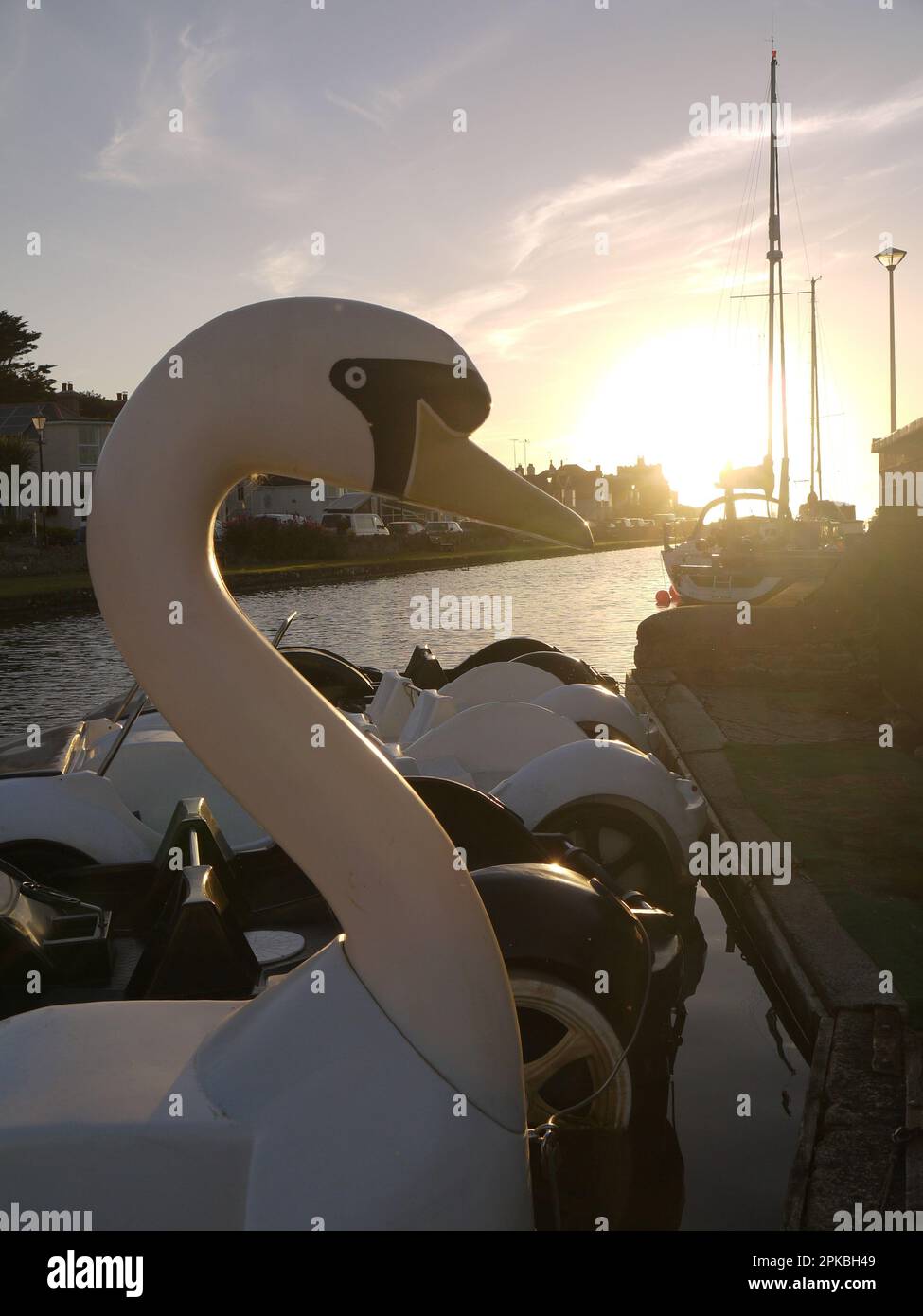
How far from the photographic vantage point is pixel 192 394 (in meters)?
2.25

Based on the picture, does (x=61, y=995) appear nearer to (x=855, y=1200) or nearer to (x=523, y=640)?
(x=855, y=1200)

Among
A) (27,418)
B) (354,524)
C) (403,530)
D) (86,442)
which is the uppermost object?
(27,418)

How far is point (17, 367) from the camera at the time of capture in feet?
188

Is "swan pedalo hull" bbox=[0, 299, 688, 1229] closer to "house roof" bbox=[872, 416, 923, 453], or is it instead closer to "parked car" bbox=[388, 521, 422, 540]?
"house roof" bbox=[872, 416, 923, 453]

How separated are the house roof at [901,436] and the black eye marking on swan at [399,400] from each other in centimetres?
981

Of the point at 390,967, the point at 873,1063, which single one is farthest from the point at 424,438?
the point at 873,1063

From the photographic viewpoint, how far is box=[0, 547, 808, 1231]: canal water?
4.46 metres

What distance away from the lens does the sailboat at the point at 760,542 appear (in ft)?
76.0
